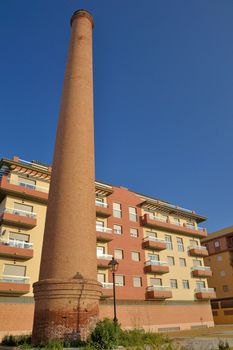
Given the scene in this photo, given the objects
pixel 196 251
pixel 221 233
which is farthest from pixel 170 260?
pixel 221 233

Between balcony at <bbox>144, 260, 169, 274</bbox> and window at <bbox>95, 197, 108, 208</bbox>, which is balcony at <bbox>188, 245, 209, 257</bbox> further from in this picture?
window at <bbox>95, 197, 108, 208</bbox>

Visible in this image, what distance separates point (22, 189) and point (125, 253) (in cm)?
1411

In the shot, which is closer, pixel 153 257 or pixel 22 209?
pixel 22 209

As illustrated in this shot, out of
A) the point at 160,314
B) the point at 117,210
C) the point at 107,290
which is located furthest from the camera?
the point at 117,210

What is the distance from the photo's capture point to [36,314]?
43.3ft

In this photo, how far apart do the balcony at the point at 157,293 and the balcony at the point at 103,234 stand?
298 inches

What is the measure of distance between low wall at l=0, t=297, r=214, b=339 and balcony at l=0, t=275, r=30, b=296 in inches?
40.8

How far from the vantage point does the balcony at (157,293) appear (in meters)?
34.6

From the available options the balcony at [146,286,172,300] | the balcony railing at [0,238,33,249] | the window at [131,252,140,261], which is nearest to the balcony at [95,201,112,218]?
the window at [131,252,140,261]

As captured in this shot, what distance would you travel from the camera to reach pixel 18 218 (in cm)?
2767

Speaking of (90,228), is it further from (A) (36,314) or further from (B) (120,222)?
(B) (120,222)

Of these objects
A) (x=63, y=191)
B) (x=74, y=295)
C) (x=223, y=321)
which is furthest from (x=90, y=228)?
(x=223, y=321)

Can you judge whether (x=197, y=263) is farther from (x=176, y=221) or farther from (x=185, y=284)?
(x=176, y=221)

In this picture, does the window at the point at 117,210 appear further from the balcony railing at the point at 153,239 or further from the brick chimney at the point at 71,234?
the brick chimney at the point at 71,234
